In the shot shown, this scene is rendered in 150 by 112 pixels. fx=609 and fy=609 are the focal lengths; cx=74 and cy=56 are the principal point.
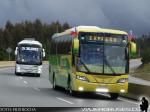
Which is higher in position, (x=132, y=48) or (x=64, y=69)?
(x=132, y=48)

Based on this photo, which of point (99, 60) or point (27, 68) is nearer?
point (99, 60)

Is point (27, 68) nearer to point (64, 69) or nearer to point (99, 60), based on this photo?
point (64, 69)

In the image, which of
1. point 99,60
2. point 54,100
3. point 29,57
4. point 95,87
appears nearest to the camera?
point 54,100

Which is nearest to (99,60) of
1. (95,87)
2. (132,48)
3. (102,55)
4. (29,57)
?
(102,55)

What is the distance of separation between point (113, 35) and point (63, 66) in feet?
12.8

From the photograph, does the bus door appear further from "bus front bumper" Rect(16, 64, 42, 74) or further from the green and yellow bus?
"bus front bumper" Rect(16, 64, 42, 74)

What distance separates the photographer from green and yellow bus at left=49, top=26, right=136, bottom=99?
25.9 metres

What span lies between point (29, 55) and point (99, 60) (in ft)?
87.9

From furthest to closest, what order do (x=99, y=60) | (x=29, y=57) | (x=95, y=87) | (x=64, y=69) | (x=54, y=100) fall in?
(x=29, y=57), (x=64, y=69), (x=99, y=60), (x=95, y=87), (x=54, y=100)

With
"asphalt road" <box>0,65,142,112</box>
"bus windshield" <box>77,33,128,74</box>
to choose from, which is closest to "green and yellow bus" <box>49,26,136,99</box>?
"bus windshield" <box>77,33,128,74</box>

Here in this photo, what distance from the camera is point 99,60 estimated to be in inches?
1033

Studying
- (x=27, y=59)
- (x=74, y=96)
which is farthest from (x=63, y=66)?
(x=27, y=59)

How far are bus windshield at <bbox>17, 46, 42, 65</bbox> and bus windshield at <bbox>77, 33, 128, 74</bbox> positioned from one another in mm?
26393

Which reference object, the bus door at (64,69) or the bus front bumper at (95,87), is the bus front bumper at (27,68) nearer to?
the bus door at (64,69)
